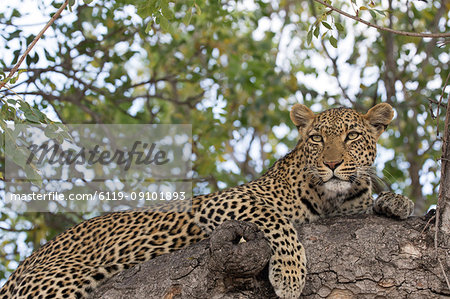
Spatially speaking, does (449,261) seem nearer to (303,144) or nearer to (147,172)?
(303,144)

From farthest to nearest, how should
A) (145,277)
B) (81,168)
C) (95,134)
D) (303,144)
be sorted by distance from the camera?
(95,134) < (81,168) < (303,144) < (145,277)

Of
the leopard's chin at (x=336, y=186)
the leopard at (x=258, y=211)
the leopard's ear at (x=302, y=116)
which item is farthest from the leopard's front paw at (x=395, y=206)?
the leopard's ear at (x=302, y=116)

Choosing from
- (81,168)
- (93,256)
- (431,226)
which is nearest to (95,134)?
(81,168)

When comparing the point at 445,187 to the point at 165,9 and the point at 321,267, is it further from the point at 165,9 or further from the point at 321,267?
the point at 165,9

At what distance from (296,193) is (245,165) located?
17.7ft

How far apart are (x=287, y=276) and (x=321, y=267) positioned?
29 cm

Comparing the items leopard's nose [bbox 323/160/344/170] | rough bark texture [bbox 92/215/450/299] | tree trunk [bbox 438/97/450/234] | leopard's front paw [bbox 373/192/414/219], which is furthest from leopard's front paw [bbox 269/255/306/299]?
leopard's nose [bbox 323/160/344/170]

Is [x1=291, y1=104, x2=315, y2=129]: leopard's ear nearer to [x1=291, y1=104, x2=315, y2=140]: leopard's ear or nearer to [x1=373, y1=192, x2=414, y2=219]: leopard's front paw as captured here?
[x1=291, y1=104, x2=315, y2=140]: leopard's ear

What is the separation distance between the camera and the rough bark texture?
398cm

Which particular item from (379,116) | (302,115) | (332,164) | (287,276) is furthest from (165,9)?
(287,276)

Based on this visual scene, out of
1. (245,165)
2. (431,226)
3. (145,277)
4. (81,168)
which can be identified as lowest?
(245,165)

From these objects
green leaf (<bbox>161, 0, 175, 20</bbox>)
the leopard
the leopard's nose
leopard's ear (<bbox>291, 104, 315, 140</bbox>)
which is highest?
green leaf (<bbox>161, 0, 175, 20</bbox>)

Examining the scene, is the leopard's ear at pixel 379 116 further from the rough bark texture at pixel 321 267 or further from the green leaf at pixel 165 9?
the green leaf at pixel 165 9

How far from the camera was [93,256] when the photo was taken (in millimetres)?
5672
